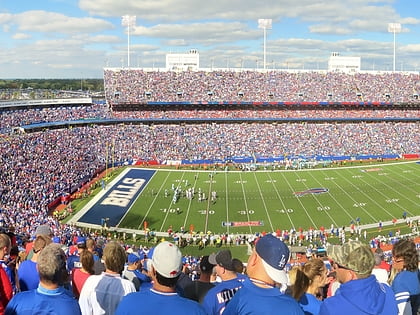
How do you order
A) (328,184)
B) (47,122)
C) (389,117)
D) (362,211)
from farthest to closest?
1. (389,117)
2. (47,122)
3. (328,184)
4. (362,211)

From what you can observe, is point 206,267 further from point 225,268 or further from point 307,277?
point 307,277

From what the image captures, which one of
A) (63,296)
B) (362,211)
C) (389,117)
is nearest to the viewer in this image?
(63,296)

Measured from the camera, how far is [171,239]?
25.0 m

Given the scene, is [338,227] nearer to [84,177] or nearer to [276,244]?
[84,177]

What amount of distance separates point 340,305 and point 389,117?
202 ft

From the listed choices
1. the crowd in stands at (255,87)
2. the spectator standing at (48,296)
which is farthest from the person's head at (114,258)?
the crowd in stands at (255,87)

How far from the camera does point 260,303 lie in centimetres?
292

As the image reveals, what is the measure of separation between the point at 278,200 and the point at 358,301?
29599mm

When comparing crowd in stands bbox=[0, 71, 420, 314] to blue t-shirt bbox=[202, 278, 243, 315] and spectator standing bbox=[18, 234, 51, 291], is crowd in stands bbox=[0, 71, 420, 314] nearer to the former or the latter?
spectator standing bbox=[18, 234, 51, 291]

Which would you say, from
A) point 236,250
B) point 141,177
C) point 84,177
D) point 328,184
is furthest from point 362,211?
point 84,177

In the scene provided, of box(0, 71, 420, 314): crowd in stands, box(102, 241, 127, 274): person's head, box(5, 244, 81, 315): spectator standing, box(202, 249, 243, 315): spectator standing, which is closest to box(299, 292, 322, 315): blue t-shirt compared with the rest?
box(202, 249, 243, 315): spectator standing

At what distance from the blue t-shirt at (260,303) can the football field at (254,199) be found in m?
23.4

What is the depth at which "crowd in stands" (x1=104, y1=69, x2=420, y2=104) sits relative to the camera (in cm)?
5884

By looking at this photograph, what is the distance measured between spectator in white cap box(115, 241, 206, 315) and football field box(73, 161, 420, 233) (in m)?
23.2
